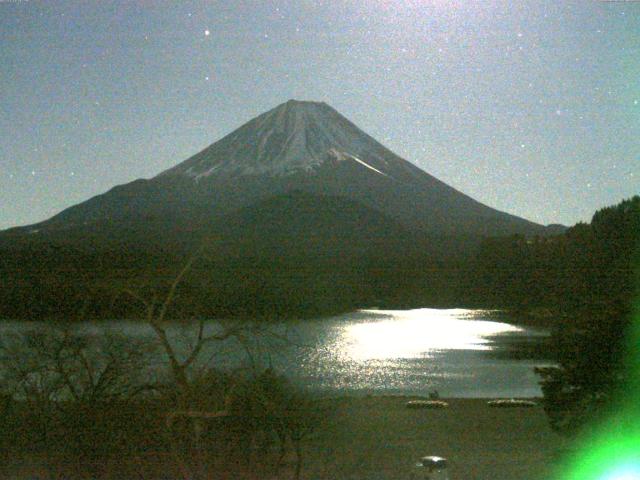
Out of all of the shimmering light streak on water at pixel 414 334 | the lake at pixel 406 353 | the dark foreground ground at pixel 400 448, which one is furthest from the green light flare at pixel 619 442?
the shimmering light streak on water at pixel 414 334

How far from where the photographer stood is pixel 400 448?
371 inches

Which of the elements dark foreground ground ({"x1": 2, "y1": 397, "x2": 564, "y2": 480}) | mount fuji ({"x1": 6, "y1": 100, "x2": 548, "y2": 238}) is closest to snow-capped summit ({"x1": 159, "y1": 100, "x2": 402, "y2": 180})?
mount fuji ({"x1": 6, "y1": 100, "x2": 548, "y2": 238})

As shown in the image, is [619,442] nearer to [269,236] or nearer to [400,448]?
[400,448]

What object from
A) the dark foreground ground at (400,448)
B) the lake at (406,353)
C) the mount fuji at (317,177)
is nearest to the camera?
the dark foreground ground at (400,448)

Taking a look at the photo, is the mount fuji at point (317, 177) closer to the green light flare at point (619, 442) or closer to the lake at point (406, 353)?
the lake at point (406, 353)

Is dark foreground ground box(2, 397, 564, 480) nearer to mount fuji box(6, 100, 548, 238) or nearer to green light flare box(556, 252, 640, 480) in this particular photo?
green light flare box(556, 252, 640, 480)

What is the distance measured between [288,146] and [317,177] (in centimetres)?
1158

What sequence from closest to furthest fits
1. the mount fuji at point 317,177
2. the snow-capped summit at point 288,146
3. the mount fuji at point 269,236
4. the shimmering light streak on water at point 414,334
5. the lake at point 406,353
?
1. the mount fuji at point 269,236
2. the lake at point 406,353
3. the shimmering light streak on water at point 414,334
4. the mount fuji at point 317,177
5. the snow-capped summit at point 288,146

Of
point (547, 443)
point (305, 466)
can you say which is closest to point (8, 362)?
point (305, 466)

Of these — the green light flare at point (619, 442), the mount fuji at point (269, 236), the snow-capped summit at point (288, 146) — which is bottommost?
the green light flare at point (619, 442)

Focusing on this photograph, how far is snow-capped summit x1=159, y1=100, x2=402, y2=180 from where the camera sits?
69312 millimetres

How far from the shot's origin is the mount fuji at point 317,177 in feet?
152

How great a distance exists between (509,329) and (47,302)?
2662cm

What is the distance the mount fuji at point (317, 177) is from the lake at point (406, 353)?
8112 millimetres
